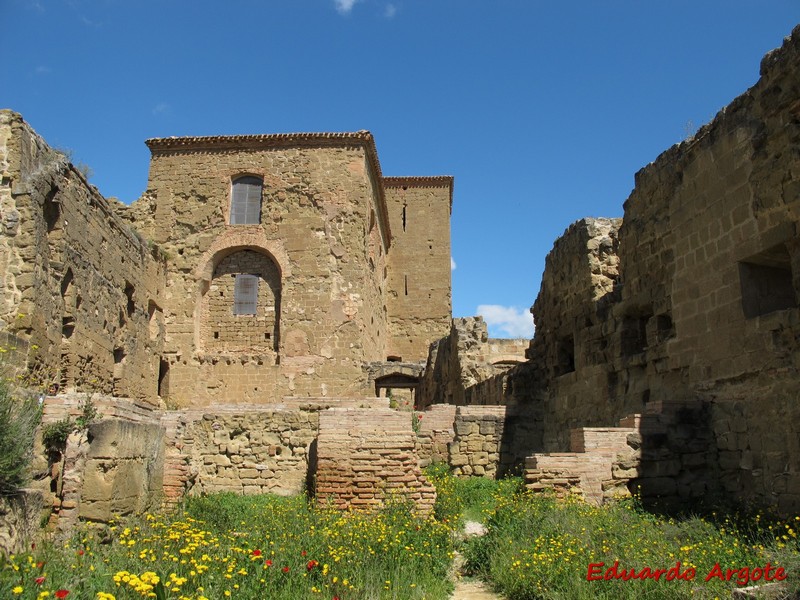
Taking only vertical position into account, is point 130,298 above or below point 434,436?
above

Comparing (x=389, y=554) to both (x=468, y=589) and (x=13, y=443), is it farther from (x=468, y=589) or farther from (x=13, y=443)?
(x=13, y=443)

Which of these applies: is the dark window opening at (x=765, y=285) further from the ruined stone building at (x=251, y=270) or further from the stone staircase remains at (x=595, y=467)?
the ruined stone building at (x=251, y=270)

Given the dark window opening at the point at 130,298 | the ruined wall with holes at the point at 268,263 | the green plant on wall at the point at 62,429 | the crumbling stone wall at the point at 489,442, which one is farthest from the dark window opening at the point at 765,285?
the dark window opening at the point at 130,298

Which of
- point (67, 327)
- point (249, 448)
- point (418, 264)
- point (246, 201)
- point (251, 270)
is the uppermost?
point (418, 264)

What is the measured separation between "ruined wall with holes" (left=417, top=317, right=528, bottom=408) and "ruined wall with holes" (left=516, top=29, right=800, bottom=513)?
4.18 meters

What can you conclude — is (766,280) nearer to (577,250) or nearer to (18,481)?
(577,250)

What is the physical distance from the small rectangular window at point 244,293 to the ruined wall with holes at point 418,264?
406 inches

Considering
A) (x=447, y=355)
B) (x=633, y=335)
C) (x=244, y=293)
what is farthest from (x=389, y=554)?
(x=244, y=293)

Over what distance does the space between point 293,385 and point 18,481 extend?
46.6ft

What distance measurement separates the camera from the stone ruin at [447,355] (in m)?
7.14

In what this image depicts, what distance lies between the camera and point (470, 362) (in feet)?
55.7

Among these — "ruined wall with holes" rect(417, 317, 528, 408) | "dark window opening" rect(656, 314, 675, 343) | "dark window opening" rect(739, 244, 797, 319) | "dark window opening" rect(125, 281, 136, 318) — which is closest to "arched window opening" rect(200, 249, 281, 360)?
"dark window opening" rect(125, 281, 136, 318)

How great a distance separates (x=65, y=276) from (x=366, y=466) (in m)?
7.63

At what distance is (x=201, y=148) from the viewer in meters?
22.3
